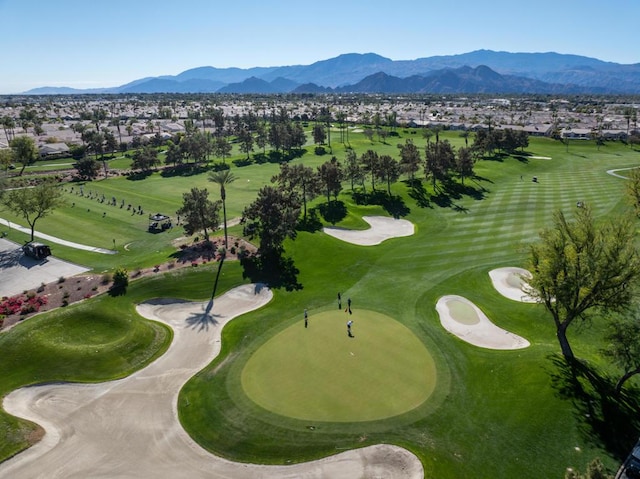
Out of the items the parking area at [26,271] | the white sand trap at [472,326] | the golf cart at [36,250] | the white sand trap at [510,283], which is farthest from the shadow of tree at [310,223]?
the golf cart at [36,250]

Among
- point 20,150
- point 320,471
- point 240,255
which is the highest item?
point 20,150

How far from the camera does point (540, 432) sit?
27172mm

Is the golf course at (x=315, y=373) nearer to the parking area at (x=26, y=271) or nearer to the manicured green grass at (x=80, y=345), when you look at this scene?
the manicured green grass at (x=80, y=345)

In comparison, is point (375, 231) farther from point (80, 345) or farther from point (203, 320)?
point (80, 345)

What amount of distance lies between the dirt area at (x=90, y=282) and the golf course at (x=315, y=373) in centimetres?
182

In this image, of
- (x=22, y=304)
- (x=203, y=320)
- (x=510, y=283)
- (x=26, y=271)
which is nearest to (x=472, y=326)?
(x=510, y=283)

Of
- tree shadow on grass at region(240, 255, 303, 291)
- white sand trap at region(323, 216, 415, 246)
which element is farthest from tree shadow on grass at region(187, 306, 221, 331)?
white sand trap at region(323, 216, 415, 246)

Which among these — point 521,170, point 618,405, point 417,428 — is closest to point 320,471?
point 417,428

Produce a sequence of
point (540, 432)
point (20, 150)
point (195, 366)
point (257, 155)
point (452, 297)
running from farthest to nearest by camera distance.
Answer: point (257, 155), point (20, 150), point (452, 297), point (195, 366), point (540, 432)

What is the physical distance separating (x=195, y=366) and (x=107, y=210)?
62.6 meters

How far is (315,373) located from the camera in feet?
106

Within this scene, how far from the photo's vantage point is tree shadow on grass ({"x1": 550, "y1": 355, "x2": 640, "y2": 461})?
26.2m

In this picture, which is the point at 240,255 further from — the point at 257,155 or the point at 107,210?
the point at 257,155

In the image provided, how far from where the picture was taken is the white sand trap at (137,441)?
82.8ft
